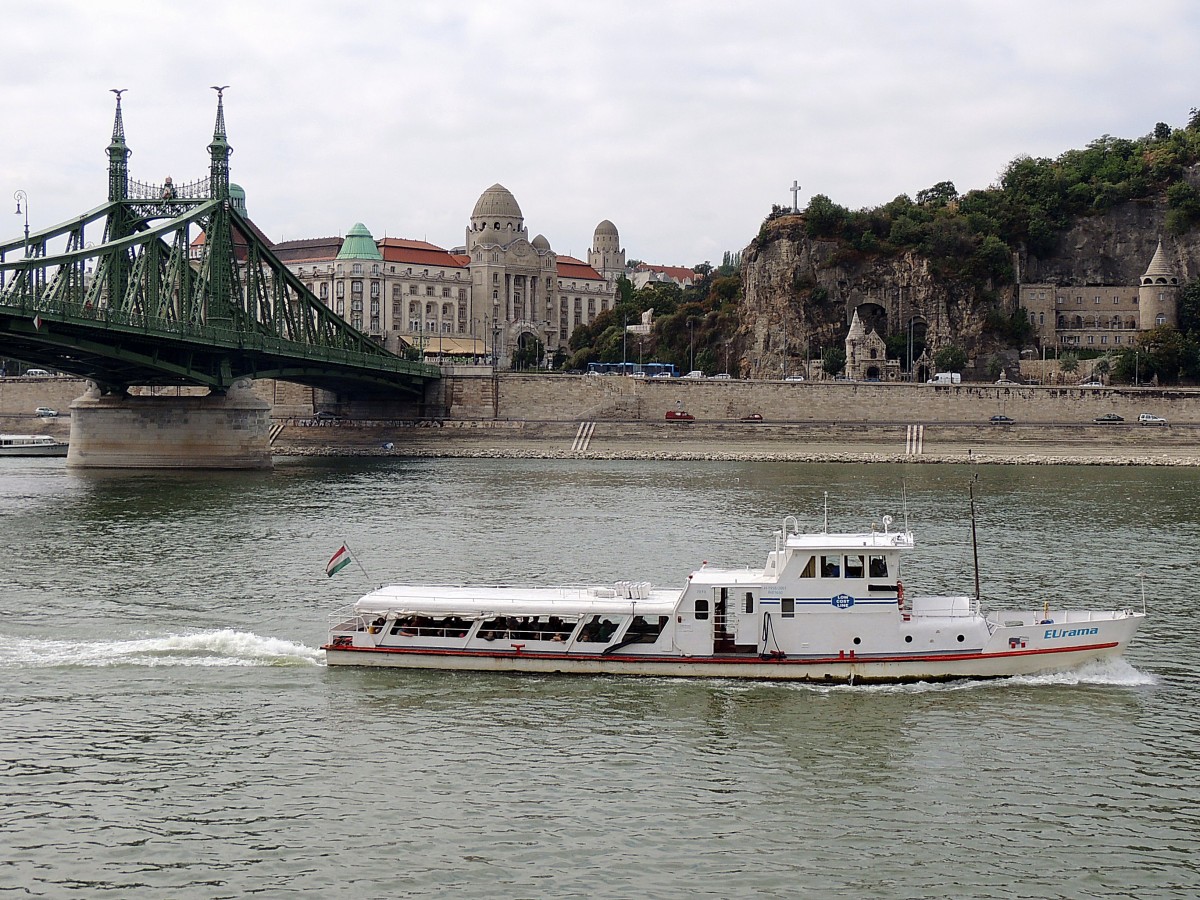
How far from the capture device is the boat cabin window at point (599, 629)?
106 ft

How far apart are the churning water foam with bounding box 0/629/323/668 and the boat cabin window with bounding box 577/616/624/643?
636cm

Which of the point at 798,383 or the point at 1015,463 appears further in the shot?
the point at 798,383

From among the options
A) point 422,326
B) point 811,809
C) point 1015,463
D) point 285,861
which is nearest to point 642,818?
point 811,809

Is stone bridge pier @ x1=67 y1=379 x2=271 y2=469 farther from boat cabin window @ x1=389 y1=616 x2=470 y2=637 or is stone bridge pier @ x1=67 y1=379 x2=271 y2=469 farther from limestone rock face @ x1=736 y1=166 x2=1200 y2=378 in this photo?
limestone rock face @ x1=736 y1=166 x2=1200 y2=378

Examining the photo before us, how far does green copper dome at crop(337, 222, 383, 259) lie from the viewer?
189 metres

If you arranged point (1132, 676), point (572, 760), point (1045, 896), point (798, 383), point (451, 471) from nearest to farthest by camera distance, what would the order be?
point (1045, 896)
point (572, 760)
point (1132, 676)
point (451, 471)
point (798, 383)

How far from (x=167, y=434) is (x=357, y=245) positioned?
10093 centimetres

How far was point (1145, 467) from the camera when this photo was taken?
93.8m

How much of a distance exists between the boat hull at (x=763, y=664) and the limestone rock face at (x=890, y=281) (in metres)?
115

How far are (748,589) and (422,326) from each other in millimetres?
165402

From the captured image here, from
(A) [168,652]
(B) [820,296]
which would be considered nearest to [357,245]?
(B) [820,296]

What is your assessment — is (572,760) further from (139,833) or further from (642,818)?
(139,833)

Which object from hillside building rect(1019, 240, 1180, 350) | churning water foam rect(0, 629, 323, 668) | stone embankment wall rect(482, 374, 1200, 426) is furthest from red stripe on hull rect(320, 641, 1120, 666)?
hillside building rect(1019, 240, 1180, 350)

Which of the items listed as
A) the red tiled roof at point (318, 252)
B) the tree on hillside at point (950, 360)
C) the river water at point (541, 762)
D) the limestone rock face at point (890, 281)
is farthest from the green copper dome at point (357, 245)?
the river water at point (541, 762)
